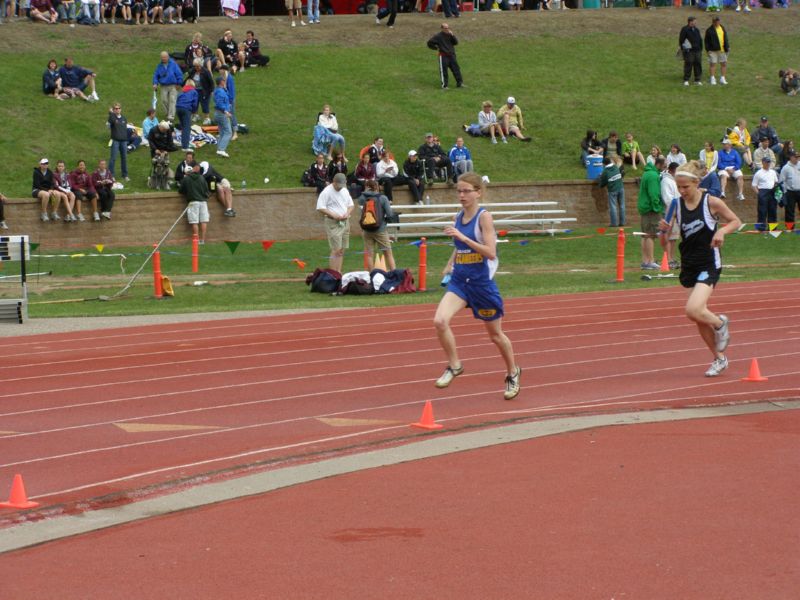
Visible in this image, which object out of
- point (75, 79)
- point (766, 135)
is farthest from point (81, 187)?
point (766, 135)

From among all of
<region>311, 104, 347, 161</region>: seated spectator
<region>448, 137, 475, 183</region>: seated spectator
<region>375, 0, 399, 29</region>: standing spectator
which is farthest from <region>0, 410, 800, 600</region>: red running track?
<region>375, 0, 399, 29</region>: standing spectator

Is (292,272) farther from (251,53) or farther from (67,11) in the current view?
(67,11)

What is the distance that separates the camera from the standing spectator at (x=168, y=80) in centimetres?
3066

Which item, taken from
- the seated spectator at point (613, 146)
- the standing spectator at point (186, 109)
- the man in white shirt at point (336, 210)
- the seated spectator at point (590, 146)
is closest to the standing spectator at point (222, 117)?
the standing spectator at point (186, 109)

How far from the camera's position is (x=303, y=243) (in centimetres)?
2764

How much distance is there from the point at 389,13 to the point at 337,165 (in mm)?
14168

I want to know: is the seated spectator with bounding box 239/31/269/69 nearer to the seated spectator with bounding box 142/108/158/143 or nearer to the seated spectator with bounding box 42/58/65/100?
the seated spectator with bounding box 42/58/65/100

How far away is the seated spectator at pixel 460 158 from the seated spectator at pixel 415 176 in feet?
3.05

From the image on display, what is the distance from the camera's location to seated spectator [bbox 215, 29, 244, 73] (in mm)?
34656

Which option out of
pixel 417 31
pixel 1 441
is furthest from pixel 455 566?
pixel 417 31

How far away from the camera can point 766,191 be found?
29.7 metres

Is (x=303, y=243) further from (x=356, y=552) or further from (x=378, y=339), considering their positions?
(x=356, y=552)

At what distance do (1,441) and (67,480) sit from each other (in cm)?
139

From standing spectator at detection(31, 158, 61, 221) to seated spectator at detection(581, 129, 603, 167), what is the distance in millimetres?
12381
